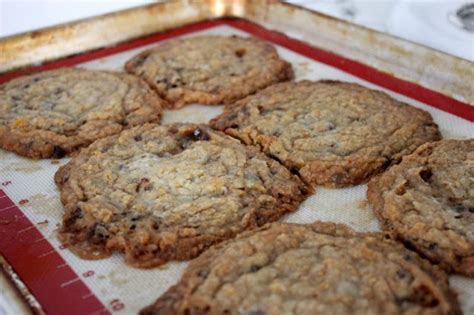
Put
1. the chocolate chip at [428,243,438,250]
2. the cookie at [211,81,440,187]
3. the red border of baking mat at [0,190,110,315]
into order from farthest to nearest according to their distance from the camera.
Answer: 1. the cookie at [211,81,440,187]
2. the chocolate chip at [428,243,438,250]
3. the red border of baking mat at [0,190,110,315]

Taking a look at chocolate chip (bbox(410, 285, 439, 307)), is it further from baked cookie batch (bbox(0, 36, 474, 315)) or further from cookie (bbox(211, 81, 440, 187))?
cookie (bbox(211, 81, 440, 187))

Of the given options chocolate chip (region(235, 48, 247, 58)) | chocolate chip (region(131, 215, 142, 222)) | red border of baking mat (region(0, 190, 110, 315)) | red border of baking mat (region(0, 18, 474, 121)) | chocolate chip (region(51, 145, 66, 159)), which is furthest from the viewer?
chocolate chip (region(235, 48, 247, 58))

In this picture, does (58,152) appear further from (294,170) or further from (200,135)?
(294,170)

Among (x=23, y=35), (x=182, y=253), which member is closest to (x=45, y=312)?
(x=182, y=253)

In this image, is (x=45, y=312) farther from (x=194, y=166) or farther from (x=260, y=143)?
Result: (x=260, y=143)

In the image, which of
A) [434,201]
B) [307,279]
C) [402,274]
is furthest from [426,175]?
[307,279]

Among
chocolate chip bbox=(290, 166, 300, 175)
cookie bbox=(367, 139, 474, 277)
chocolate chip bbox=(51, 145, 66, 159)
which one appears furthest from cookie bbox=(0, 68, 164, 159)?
cookie bbox=(367, 139, 474, 277)

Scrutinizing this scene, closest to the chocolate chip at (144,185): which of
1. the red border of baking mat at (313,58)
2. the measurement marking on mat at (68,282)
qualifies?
the measurement marking on mat at (68,282)
